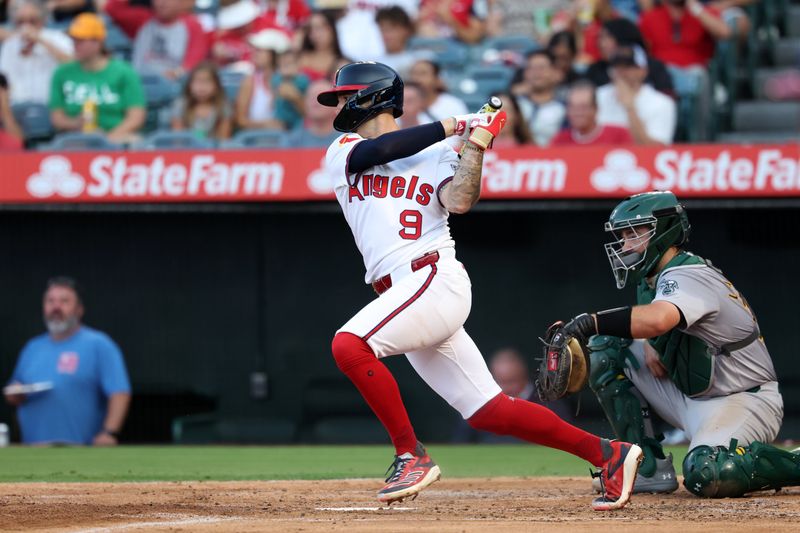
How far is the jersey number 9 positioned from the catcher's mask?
1.47 feet

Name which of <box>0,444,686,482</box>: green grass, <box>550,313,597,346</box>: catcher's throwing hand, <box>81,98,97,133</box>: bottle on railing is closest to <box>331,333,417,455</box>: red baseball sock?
<box>550,313,597,346</box>: catcher's throwing hand

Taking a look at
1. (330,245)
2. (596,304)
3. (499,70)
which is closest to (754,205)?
(596,304)

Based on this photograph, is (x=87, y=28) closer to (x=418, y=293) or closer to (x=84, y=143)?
(x=84, y=143)

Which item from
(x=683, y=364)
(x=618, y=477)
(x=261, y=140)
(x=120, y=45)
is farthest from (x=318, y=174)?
(x=618, y=477)

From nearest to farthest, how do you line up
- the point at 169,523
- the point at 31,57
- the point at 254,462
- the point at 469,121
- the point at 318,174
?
the point at 169,523, the point at 469,121, the point at 254,462, the point at 318,174, the point at 31,57

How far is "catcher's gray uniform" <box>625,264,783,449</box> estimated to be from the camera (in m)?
4.59

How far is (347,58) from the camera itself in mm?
9852

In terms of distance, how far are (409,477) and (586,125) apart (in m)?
4.77

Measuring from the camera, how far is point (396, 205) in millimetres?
4289

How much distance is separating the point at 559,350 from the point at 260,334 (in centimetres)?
490

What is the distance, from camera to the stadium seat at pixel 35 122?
9.56 meters

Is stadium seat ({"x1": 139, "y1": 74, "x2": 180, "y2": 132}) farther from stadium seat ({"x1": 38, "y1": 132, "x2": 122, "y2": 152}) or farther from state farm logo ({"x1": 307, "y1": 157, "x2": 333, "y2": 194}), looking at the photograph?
state farm logo ({"x1": 307, "y1": 157, "x2": 333, "y2": 194})

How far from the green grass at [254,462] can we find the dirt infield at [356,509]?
0.52 meters

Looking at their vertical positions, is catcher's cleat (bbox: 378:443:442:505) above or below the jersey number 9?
below
